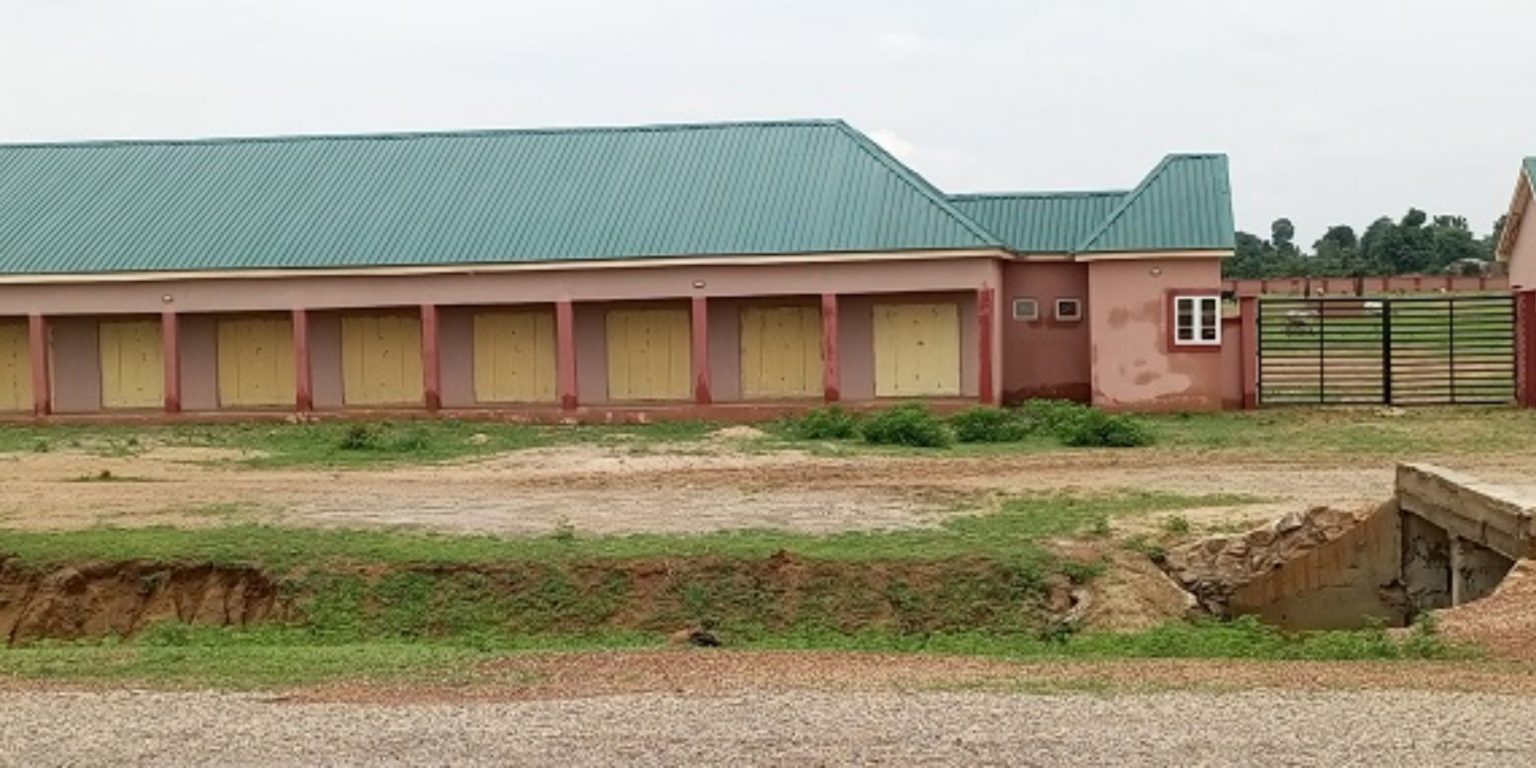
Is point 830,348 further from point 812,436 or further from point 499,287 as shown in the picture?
point 499,287

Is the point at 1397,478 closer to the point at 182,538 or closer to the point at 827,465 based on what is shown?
the point at 827,465

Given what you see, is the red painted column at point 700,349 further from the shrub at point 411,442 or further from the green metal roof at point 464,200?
the shrub at point 411,442

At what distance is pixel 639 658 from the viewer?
570 inches

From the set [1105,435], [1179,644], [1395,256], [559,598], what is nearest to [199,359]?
[1105,435]

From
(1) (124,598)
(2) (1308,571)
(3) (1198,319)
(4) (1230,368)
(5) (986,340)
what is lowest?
(2) (1308,571)

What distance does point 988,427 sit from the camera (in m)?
32.8

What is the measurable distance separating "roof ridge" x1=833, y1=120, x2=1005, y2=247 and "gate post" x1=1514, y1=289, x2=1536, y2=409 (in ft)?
28.9

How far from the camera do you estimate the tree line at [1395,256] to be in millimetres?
92125

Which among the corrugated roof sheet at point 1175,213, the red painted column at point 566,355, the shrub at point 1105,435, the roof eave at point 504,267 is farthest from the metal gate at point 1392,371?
the red painted column at point 566,355

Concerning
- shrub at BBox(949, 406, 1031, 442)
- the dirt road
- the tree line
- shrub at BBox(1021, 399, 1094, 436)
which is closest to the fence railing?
the tree line

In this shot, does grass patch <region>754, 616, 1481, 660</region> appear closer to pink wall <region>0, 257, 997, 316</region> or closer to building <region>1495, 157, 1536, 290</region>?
pink wall <region>0, 257, 997, 316</region>

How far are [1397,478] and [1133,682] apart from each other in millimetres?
10323

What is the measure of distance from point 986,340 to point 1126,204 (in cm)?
392

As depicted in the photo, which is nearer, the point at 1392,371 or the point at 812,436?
the point at 812,436
